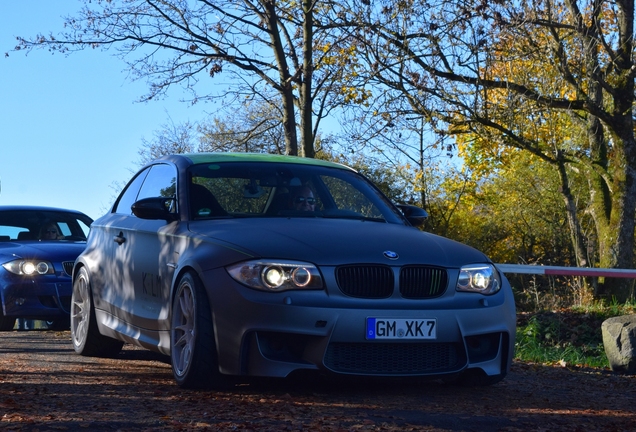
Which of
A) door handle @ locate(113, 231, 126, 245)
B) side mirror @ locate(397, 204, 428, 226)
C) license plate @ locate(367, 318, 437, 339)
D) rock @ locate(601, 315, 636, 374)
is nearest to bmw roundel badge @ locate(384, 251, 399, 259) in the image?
license plate @ locate(367, 318, 437, 339)

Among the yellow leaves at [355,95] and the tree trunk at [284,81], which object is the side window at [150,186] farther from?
the yellow leaves at [355,95]

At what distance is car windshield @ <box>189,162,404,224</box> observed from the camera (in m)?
7.06

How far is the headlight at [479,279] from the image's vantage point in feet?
20.5

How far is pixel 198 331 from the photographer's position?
603 cm

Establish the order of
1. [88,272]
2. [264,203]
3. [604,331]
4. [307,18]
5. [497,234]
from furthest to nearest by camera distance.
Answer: [497,234] < [307,18] < [604,331] < [88,272] < [264,203]

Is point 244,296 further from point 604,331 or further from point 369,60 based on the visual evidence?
point 369,60

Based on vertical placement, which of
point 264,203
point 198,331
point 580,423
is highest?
point 264,203

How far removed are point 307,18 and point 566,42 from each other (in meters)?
5.56

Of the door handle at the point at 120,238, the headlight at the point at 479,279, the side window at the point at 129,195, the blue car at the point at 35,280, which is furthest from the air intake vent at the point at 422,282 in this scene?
the blue car at the point at 35,280

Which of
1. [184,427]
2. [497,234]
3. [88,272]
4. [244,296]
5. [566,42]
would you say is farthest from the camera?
[497,234]

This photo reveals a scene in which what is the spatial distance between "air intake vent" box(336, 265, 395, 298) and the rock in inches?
148

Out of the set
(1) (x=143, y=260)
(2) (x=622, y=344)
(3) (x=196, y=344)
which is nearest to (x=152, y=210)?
(1) (x=143, y=260)

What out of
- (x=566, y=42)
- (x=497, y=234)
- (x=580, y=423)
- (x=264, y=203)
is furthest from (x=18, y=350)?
(x=497, y=234)

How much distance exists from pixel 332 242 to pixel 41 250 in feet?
22.2
